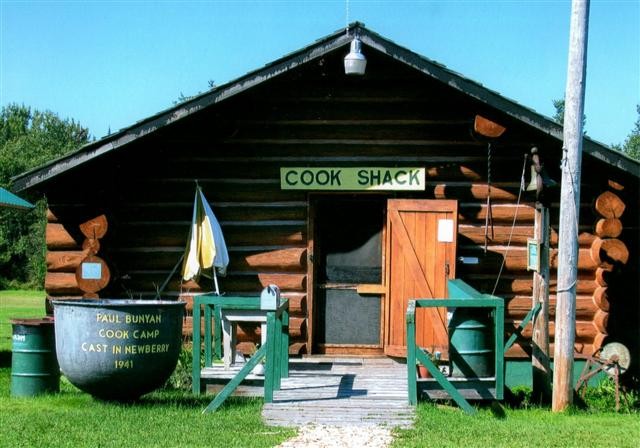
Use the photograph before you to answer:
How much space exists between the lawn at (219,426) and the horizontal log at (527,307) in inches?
94.0

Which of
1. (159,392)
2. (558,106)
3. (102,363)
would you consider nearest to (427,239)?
(159,392)

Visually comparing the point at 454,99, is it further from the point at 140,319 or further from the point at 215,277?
the point at 140,319

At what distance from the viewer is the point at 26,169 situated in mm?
57188

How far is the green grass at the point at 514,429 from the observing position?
27.7ft

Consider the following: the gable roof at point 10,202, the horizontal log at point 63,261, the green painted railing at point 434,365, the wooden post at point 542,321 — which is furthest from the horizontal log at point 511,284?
the gable roof at point 10,202

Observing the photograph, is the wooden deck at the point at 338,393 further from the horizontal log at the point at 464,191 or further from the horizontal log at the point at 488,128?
the horizontal log at the point at 488,128

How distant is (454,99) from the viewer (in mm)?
12875

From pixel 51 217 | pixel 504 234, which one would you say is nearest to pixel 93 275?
pixel 51 217

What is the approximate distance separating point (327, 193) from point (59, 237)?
370 cm

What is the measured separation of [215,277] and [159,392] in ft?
6.90

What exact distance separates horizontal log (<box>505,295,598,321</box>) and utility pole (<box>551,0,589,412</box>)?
226 centimetres

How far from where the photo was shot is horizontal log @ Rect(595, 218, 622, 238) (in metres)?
12.4

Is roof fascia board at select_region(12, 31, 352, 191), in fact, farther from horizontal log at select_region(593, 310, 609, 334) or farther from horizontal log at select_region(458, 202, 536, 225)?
horizontal log at select_region(593, 310, 609, 334)

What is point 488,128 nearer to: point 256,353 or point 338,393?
point 338,393
